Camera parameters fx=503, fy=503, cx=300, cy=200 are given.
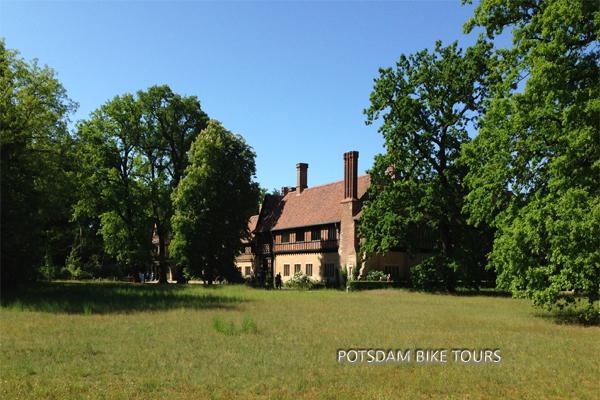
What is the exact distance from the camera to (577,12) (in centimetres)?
1653

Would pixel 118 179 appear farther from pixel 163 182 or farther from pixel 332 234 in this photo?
pixel 332 234

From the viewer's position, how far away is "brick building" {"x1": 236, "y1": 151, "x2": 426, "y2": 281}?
42.5 metres

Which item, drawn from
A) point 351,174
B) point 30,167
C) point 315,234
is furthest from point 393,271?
point 30,167

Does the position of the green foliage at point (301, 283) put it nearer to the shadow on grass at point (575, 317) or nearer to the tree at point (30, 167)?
the tree at point (30, 167)

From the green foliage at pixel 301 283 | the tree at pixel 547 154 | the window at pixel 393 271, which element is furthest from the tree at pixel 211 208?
the tree at pixel 547 154

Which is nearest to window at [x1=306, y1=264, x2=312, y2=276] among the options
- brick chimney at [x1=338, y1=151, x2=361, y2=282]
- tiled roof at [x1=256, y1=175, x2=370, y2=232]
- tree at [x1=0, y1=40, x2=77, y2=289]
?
tiled roof at [x1=256, y1=175, x2=370, y2=232]

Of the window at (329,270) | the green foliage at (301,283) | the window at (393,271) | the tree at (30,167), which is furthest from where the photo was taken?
the window at (329,270)

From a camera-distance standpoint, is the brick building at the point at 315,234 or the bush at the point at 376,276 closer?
the bush at the point at 376,276

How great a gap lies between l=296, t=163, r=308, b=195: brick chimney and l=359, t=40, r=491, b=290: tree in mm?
20135

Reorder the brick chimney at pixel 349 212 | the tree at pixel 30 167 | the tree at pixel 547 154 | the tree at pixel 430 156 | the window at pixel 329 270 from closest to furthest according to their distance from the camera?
the tree at pixel 547 154 → the tree at pixel 30 167 → the tree at pixel 430 156 → the brick chimney at pixel 349 212 → the window at pixel 329 270

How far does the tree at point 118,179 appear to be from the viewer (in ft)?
153

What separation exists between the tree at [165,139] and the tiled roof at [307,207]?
11.3 metres

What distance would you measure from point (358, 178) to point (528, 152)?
28.4 metres

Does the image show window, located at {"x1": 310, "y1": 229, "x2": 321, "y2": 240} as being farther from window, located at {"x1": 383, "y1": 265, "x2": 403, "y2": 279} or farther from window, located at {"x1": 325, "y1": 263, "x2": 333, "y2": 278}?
window, located at {"x1": 383, "y1": 265, "x2": 403, "y2": 279}
